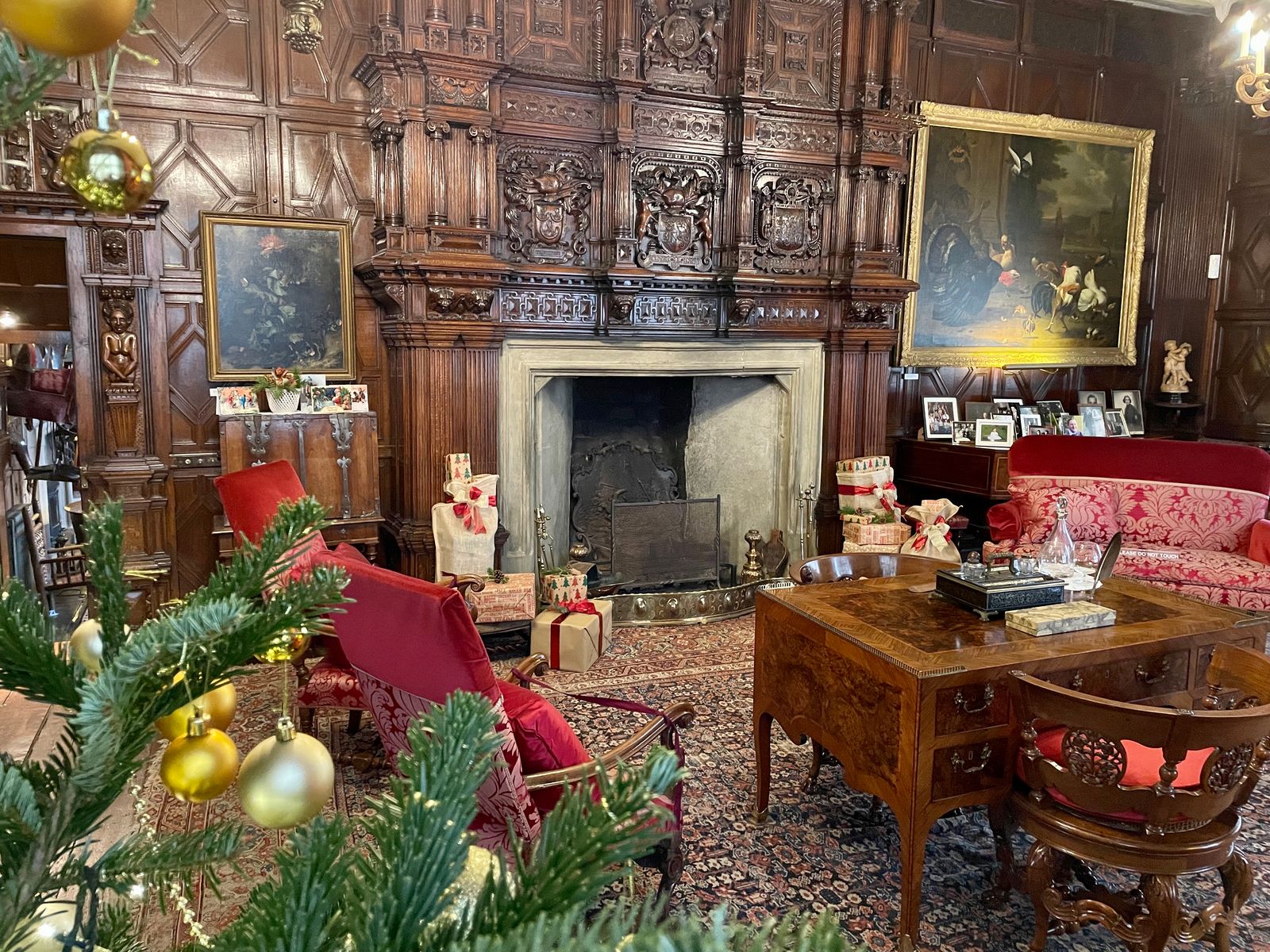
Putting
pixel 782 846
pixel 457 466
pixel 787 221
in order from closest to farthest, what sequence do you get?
pixel 782 846, pixel 457 466, pixel 787 221

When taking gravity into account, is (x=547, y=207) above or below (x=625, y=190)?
below

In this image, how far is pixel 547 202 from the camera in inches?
210

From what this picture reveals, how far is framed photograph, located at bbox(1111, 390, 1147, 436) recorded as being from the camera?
7262 mm

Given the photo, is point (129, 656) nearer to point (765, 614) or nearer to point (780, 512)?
point (765, 614)

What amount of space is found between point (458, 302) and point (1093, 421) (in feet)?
17.2

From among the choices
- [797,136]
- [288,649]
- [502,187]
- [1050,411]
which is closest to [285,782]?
[288,649]

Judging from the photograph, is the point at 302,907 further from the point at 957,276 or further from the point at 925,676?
the point at 957,276

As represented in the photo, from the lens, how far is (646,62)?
5.35 metres

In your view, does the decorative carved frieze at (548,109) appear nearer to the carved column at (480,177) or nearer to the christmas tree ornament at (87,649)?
the carved column at (480,177)

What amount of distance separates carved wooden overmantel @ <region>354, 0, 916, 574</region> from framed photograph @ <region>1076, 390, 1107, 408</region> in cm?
207

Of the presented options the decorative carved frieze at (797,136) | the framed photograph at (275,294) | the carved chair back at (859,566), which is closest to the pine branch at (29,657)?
the carved chair back at (859,566)

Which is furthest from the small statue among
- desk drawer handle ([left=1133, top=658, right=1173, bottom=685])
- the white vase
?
the white vase

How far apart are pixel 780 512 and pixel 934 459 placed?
1286 mm

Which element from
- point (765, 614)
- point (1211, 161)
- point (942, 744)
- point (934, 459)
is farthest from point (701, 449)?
point (1211, 161)
